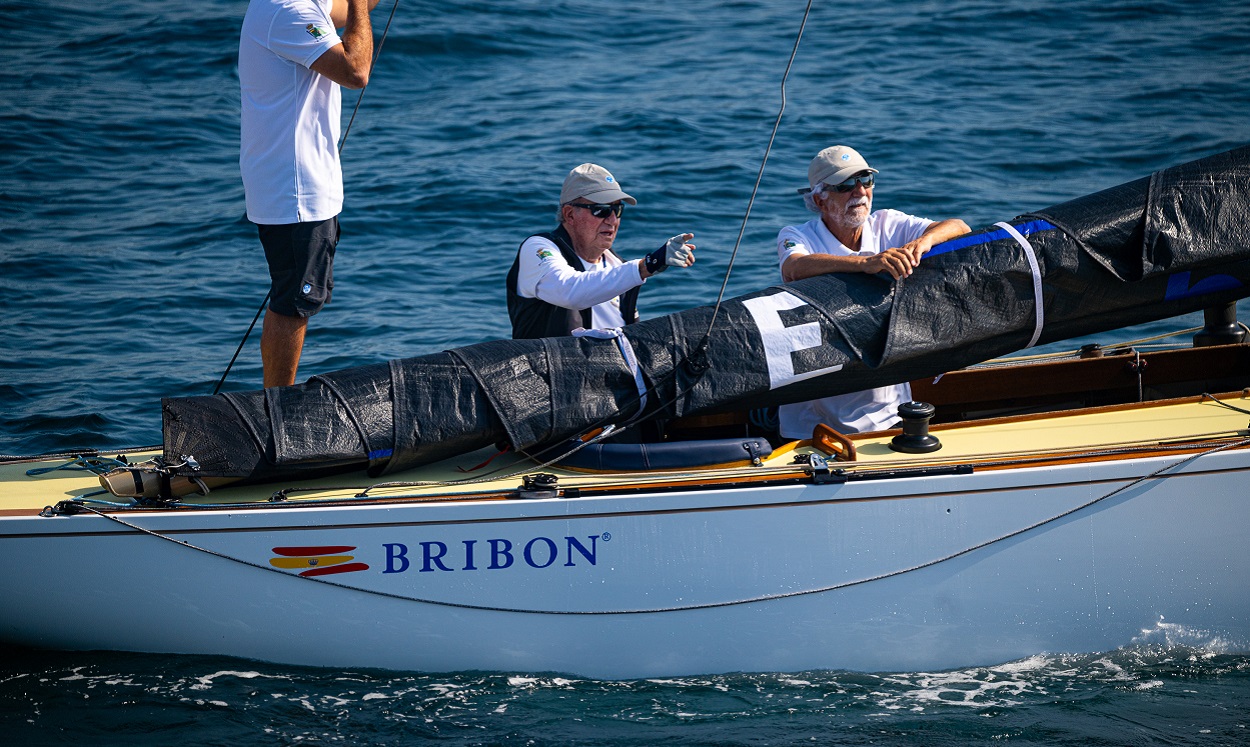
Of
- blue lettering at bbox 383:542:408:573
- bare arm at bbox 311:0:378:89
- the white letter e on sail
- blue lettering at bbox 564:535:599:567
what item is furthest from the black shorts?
the white letter e on sail

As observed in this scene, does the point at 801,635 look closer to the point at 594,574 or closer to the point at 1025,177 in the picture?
the point at 594,574

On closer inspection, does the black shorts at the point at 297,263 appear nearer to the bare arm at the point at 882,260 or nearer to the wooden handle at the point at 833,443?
the bare arm at the point at 882,260

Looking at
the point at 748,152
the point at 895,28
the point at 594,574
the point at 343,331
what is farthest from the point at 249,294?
the point at 895,28

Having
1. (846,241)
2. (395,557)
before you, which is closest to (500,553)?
(395,557)

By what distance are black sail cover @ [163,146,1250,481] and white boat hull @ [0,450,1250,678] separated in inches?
10.2

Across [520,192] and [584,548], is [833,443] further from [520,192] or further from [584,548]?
[520,192]

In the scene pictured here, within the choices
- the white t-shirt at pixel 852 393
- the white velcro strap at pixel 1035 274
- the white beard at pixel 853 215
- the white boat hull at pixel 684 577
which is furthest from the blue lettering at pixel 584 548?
the white velcro strap at pixel 1035 274

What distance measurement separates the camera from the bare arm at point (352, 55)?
4.18 meters

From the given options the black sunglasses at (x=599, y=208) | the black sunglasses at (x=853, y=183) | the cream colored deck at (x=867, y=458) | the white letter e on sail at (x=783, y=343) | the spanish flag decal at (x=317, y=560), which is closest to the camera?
the spanish flag decal at (x=317, y=560)

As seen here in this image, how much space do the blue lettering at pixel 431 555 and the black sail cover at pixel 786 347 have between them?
296mm

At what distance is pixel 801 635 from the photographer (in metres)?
3.88

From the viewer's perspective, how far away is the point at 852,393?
424cm

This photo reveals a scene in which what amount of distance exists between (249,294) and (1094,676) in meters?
5.80

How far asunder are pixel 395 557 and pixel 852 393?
1619 millimetres
